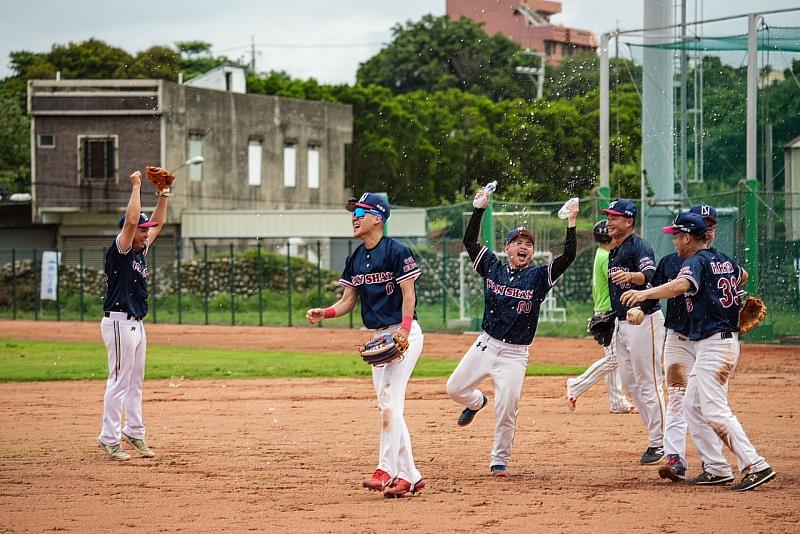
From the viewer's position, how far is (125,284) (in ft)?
34.7

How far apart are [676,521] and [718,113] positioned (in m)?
18.8

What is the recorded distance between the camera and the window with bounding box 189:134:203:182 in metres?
50.7

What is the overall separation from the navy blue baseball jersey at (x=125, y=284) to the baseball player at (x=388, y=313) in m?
2.28

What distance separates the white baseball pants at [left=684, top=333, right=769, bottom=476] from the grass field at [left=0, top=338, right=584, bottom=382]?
9.85 m

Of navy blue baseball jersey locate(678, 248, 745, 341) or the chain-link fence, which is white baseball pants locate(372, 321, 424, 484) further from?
the chain-link fence

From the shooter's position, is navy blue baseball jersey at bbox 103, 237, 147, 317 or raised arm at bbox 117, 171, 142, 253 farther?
navy blue baseball jersey at bbox 103, 237, 147, 317

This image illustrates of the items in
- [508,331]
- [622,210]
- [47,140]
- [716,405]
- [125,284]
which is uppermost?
[47,140]

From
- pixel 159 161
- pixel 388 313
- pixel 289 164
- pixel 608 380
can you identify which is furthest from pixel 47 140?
pixel 388 313

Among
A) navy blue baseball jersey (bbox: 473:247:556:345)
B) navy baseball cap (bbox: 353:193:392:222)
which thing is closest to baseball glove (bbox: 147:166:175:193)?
navy baseball cap (bbox: 353:193:392:222)

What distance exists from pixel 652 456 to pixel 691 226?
218cm

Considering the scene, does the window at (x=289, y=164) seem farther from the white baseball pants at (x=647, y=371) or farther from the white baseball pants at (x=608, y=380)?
the white baseball pants at (x=647, y=371)

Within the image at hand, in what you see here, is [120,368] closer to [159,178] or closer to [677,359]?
[159,178]

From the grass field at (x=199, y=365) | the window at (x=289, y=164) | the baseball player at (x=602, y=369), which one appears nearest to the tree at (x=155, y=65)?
the window at (x=289, y=164)

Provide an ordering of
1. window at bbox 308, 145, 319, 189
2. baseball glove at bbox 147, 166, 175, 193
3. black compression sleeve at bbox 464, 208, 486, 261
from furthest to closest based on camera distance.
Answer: window at bbox 308, 145, 319, 189 < baseball glove at bbox 147, 166, 175, 193 < black compression sleeve at bbox 464, 208, 486, 261
